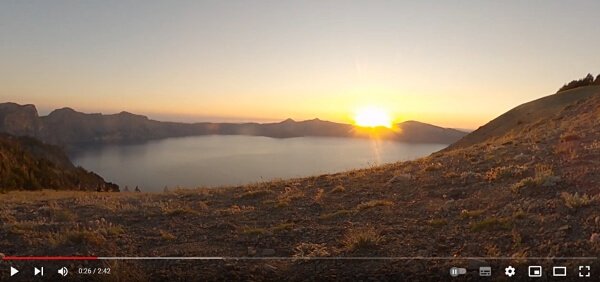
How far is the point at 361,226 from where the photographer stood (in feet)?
25.8

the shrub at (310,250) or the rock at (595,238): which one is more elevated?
the rock at (595,238)

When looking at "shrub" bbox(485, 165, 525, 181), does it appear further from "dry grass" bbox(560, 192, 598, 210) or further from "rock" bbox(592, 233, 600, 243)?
"rock" bbox(592, 233, 600, 243)

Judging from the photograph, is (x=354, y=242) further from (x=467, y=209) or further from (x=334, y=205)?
(x=334, y=205)

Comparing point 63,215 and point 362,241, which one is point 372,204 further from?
point 63,215

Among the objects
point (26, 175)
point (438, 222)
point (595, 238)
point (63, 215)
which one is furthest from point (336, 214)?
point (26, 175)

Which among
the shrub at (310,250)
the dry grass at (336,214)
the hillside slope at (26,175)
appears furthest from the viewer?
the hillside slope at (26,175)

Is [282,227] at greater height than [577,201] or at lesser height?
lesser

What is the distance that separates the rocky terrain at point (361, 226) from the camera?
5.39 m

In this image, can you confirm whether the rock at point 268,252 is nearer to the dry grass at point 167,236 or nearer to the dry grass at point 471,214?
the dry grass at point 167,236

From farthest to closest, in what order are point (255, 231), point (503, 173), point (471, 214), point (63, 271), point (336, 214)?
point (503, 173) → point (336, 214) → point (255, 231) → point (471, 214) → point (63, 271)
